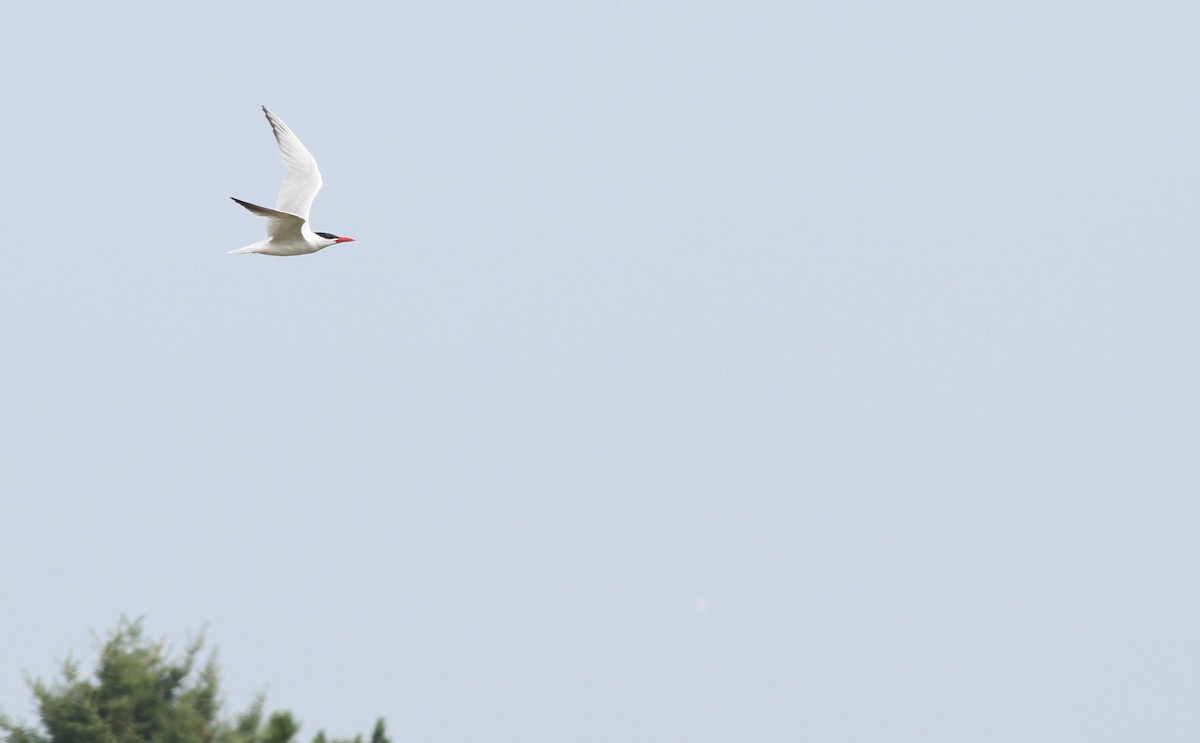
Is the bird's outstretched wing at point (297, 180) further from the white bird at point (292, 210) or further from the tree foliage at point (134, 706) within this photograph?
the tree foliage at point (134, 706)

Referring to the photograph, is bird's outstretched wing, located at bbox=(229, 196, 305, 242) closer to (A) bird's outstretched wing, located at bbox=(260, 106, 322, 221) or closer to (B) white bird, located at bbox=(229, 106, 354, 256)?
(B) white bird, located at bbox=(229, 106, 354, 256)

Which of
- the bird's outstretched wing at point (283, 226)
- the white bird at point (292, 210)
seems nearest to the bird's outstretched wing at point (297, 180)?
the white bird at point (292, 210)

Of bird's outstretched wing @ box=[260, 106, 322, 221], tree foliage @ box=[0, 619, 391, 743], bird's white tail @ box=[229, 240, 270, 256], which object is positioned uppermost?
bird's outstretched wing @ box=[260, 106, 322, 221]

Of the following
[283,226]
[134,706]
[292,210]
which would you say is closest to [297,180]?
[292,210]

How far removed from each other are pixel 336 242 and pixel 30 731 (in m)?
7.56

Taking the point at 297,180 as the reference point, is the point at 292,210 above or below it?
below

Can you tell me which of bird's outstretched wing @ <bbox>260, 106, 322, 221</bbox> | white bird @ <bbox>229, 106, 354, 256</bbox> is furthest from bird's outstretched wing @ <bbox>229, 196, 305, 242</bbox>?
bird's outstretched wing @ <bbox>260, 106, 322, 221</bbox>

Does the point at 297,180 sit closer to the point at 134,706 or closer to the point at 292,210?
the point at 292,210

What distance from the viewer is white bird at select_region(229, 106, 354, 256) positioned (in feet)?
66.3

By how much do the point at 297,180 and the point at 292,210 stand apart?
21.8 inches

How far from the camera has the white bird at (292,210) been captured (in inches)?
795

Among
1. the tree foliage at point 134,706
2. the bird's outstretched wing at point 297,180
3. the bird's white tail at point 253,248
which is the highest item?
the bird's outstretched wing at point 297,180

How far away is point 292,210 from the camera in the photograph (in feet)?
72.6

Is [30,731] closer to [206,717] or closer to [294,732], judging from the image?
[206,717]
